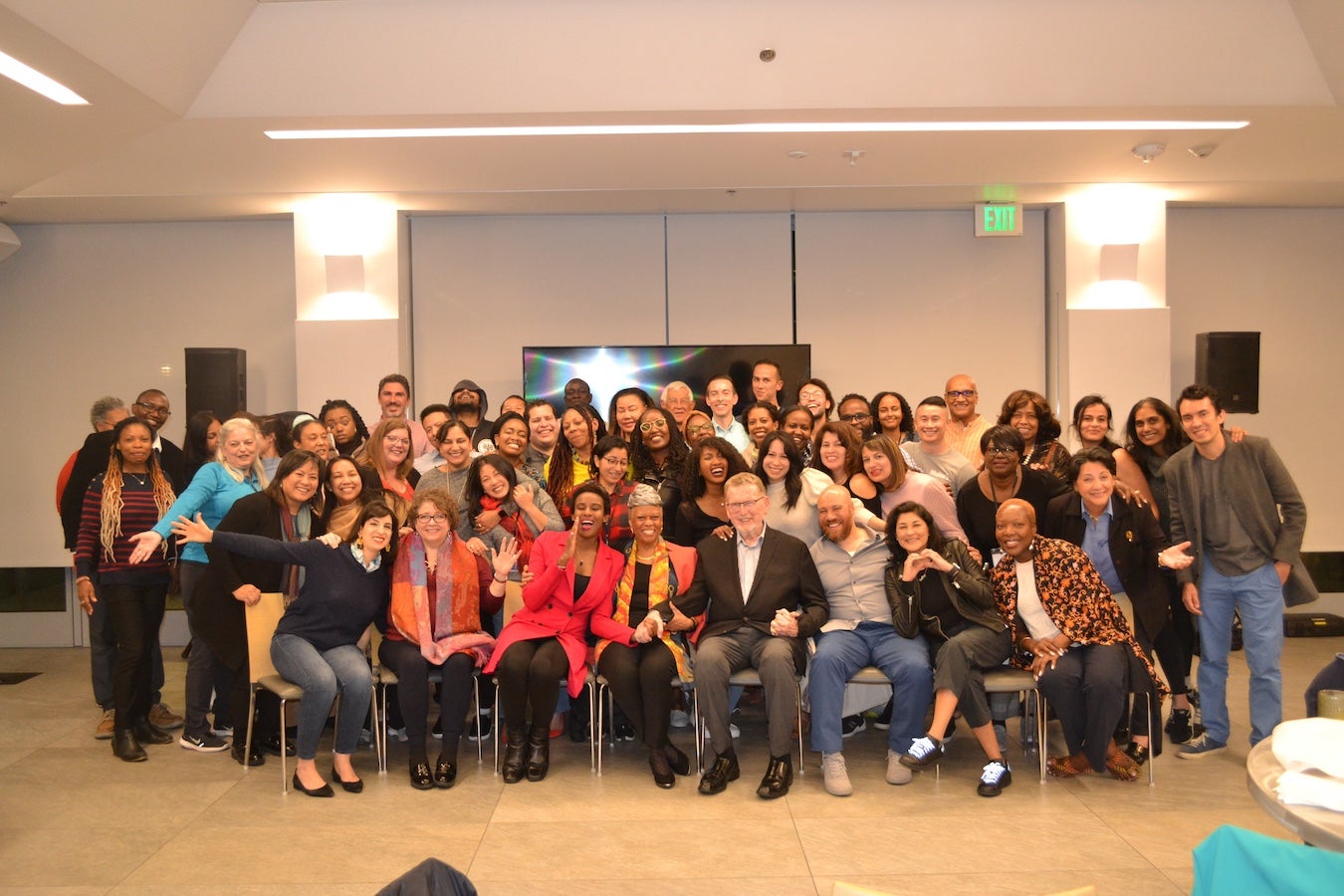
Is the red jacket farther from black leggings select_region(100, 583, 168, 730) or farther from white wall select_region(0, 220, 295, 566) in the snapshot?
white wall select_region(0, 220, 295, 566)

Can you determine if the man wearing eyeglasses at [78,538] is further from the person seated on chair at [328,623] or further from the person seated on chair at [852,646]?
the person seated on chair at [852,646]

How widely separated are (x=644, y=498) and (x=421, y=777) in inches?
60.7

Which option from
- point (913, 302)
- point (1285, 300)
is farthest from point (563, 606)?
point (1285, 300)

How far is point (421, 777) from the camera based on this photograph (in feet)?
16.5

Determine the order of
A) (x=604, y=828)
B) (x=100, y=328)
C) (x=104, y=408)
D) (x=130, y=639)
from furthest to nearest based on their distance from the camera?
1. (x=100, y=328)
2. (x=104, y=408)
3. (x=130, y=639)
4. (x=604, y=828)

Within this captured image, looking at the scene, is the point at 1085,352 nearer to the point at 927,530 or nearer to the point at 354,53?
the point at 927,530

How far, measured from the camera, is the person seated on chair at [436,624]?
5.12m

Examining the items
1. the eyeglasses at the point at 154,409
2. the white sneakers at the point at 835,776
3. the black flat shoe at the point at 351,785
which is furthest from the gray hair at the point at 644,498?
the eyeglasses at the point at 154,409

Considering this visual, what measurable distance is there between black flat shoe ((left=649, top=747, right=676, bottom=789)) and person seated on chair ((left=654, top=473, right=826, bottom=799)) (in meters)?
0.14

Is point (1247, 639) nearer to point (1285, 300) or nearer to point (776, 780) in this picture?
point (776, 780)

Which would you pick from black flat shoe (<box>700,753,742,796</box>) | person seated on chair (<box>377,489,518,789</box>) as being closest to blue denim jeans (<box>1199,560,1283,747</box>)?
black flat shoe (<box>700,753,742,796</box>)

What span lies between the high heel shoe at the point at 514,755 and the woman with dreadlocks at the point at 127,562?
1.80 meters

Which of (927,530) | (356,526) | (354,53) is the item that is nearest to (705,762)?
(927,530)

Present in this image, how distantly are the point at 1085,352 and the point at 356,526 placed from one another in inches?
217
